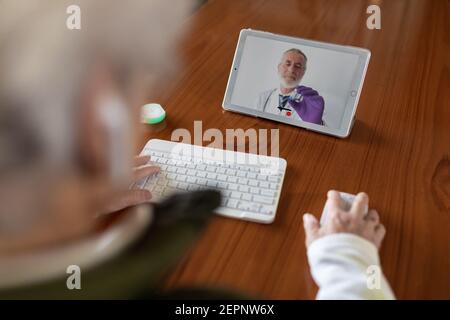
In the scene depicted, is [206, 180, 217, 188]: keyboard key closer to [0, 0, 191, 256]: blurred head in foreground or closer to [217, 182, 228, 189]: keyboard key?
[217, 182, 228, 189]: keyboard key

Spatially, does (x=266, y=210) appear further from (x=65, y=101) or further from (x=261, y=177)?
(x=65, y=101)

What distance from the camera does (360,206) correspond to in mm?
729

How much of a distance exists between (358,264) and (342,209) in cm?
14

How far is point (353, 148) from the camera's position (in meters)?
0.89

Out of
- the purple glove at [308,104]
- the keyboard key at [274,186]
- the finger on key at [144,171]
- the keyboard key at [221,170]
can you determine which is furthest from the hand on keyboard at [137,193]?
the purple glove at [308,104]

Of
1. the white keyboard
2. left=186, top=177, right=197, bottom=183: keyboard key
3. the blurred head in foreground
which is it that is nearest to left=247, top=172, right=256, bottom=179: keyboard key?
the white keyboard

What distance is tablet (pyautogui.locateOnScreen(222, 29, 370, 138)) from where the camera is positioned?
90 centimetres

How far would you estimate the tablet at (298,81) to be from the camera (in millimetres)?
899

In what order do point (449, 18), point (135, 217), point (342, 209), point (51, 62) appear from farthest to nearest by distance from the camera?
point (449, 18)
point (342, 209)
point (135, 217)
point (51, 62)

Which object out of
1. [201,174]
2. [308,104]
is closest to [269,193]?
[201,174]

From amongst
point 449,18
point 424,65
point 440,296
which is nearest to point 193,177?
point 440,296

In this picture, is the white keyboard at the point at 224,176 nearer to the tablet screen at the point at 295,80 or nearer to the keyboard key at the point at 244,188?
the keyboard key at the point at 244,188

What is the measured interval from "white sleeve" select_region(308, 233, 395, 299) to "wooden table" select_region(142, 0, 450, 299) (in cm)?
3
